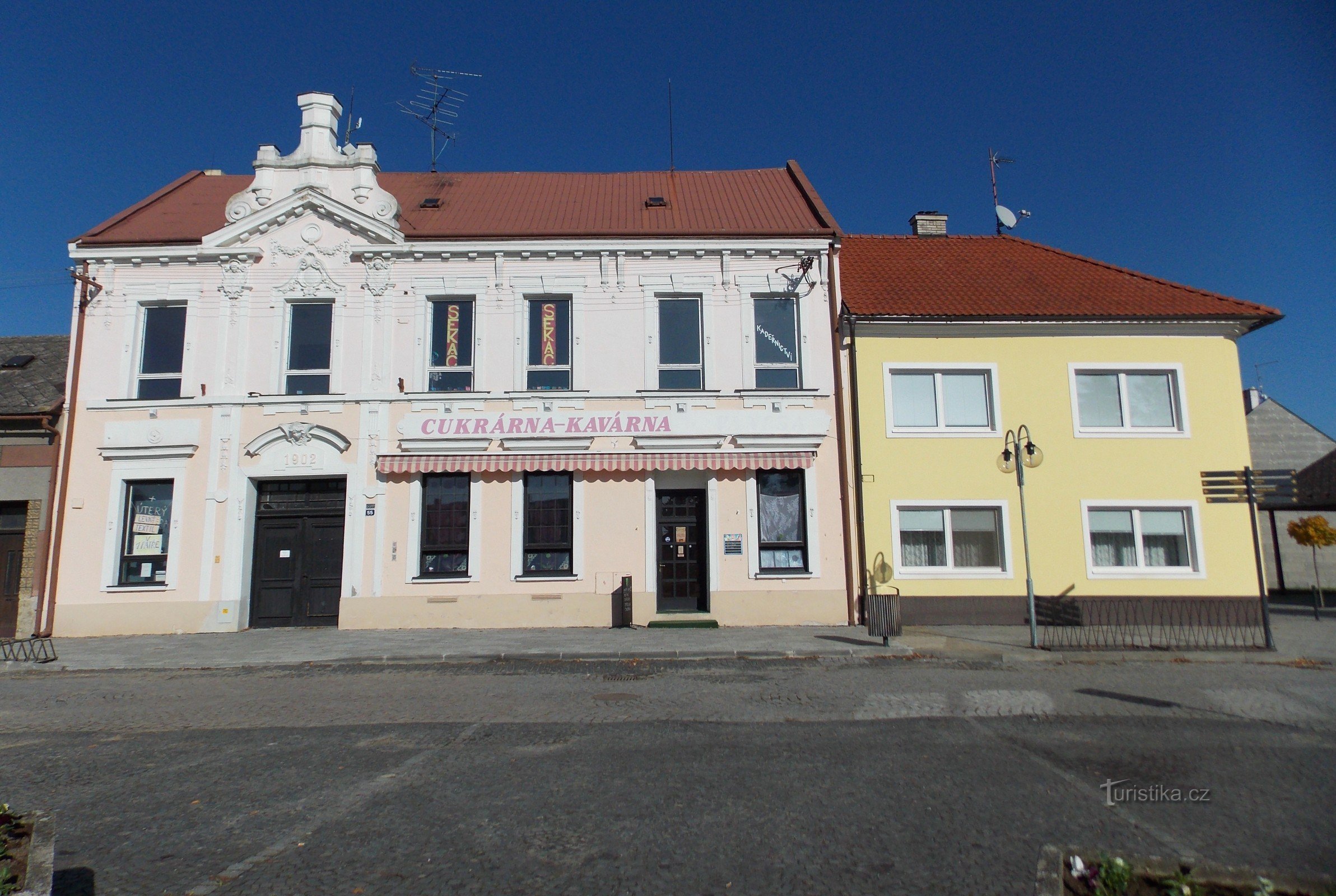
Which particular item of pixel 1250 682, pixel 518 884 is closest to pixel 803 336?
pixel 1250 682

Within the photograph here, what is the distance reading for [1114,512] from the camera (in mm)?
16469

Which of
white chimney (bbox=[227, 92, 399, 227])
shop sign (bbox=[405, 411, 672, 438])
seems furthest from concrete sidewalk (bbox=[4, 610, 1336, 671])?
white chimney (bbox=[227, 92, 399, 227])

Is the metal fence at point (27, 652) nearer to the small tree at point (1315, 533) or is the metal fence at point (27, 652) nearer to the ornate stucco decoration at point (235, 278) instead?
the ornate stucco decoration at point (235, 278)

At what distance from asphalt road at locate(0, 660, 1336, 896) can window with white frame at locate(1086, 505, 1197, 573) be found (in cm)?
584

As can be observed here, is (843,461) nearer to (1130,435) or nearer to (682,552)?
(682,552)

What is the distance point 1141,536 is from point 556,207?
1506 centimetres

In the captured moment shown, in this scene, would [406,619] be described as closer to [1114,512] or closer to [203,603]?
[203,603]

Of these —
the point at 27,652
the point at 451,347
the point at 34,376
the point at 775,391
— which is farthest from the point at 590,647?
Result: the point at 34,376

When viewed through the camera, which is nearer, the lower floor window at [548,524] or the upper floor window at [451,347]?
the lower floor window at [548,524]

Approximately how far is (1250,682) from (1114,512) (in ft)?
20.6

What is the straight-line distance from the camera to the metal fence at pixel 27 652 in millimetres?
12914

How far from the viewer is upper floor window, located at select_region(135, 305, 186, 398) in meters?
17.0

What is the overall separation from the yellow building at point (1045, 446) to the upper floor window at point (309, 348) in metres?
11.2

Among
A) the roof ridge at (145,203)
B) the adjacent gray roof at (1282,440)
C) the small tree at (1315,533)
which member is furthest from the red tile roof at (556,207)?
the adjacent gray roof at (1282,440)
